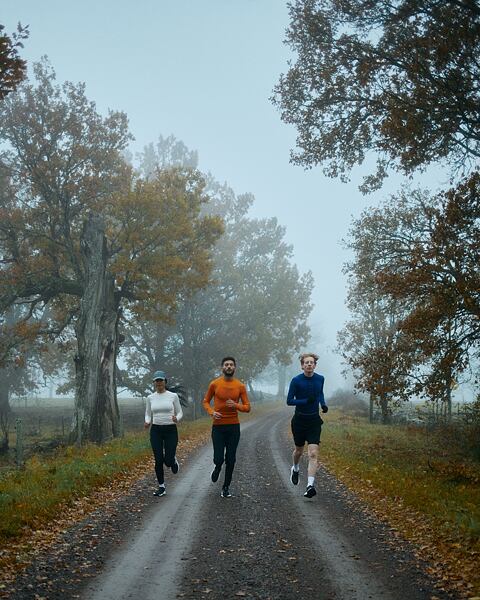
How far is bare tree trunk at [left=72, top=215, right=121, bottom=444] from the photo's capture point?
23.1m

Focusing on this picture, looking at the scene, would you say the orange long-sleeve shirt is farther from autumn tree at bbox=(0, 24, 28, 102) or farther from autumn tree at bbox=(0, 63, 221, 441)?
autumn tree at bbox=(0, 63, 221, 441)

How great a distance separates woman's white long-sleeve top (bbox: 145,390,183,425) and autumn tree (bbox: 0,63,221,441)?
1286 centimetres

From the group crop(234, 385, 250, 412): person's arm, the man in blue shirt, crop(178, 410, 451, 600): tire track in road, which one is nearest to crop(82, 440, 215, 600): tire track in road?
crop(178, 410, 451, 600): tire track in road

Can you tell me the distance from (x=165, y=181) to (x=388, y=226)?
10461 mm

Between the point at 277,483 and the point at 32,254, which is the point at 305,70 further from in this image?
the point at 32,254

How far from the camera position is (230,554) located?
678 cm

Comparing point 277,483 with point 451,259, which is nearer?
point 277,483

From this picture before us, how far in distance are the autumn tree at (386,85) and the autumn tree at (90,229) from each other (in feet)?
30.3

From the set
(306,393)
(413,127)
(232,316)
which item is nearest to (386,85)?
(413,127)

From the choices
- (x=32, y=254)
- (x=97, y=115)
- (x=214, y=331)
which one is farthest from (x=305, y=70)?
(x=214, y=331)

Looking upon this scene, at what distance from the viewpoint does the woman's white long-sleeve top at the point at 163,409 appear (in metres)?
11.2

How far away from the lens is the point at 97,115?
27.8m

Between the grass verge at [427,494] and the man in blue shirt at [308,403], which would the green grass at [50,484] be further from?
the grass verge at [427,494]

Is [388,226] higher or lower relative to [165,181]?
A: lower
